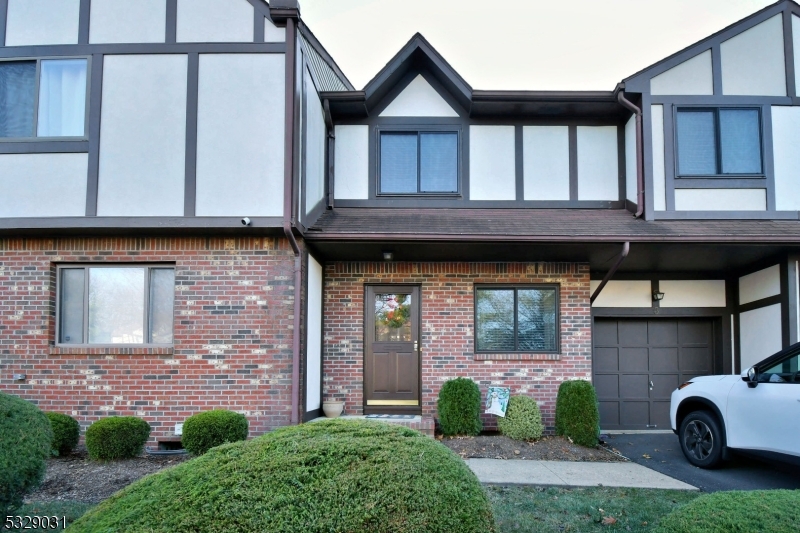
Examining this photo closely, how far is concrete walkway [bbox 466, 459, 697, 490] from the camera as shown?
638 cm

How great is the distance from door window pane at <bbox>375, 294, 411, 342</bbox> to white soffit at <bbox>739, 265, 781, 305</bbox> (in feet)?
18.6

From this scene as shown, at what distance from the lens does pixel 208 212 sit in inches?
302

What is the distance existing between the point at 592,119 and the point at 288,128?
5.37 m

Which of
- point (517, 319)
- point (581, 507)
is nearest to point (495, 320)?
point (517, 319)

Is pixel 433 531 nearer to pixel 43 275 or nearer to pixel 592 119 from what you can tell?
pixel 43 275

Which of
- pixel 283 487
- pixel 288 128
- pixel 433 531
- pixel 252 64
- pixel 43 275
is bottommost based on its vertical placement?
pixel 433 531

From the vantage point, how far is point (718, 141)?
9.34 metres

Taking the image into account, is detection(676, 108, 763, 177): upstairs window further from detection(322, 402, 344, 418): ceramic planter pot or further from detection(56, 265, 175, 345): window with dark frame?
detection(56, 265, 175, 345): window with dark frame

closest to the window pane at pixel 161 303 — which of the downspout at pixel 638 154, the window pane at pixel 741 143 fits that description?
the downspout at pixel 638 154

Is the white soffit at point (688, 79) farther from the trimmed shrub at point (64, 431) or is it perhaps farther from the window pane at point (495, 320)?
the trimmed shrub at point (64, 431)

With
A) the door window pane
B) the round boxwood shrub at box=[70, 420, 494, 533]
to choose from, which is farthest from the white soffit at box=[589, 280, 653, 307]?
the round boxwood shrub at box=[70, 420, 494, 533]

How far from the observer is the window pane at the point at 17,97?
7.95 metres

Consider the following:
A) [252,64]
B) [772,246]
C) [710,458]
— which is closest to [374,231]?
[252,64]

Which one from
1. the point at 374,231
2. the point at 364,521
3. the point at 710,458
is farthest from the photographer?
the point at 374,231
